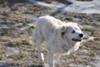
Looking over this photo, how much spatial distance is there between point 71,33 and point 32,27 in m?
4.20

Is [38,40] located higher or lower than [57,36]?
lower

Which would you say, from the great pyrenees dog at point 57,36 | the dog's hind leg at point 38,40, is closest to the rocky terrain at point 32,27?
the dog's hind leg at point 38,40

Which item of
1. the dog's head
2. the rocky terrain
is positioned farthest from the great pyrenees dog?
the rocky terrain

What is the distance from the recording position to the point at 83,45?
1012cm

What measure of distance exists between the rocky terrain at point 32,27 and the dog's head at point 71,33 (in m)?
1.27

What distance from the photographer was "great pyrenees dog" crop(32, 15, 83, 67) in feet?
24.4

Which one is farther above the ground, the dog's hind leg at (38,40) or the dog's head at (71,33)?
the dog's head at (71,33)

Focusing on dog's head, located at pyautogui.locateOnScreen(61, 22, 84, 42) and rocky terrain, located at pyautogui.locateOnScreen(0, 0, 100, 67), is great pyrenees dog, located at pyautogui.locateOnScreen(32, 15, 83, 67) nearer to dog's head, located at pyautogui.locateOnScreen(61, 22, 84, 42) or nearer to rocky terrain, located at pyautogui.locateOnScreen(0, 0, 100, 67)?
dog's head, located at pyautogui.locateOnScreen(61, 22, 84, 42)

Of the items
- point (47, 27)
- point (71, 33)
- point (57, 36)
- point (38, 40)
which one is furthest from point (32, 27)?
point (71, 33)

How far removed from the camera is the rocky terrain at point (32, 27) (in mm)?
8906

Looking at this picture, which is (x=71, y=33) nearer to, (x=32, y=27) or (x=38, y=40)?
(x=38, y=40)

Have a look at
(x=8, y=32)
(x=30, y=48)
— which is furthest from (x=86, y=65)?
(x=8, y=32)

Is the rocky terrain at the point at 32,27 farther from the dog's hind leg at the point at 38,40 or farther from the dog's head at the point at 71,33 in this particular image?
the dog's head at the point at 71,33

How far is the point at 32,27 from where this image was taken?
37.7 ft
